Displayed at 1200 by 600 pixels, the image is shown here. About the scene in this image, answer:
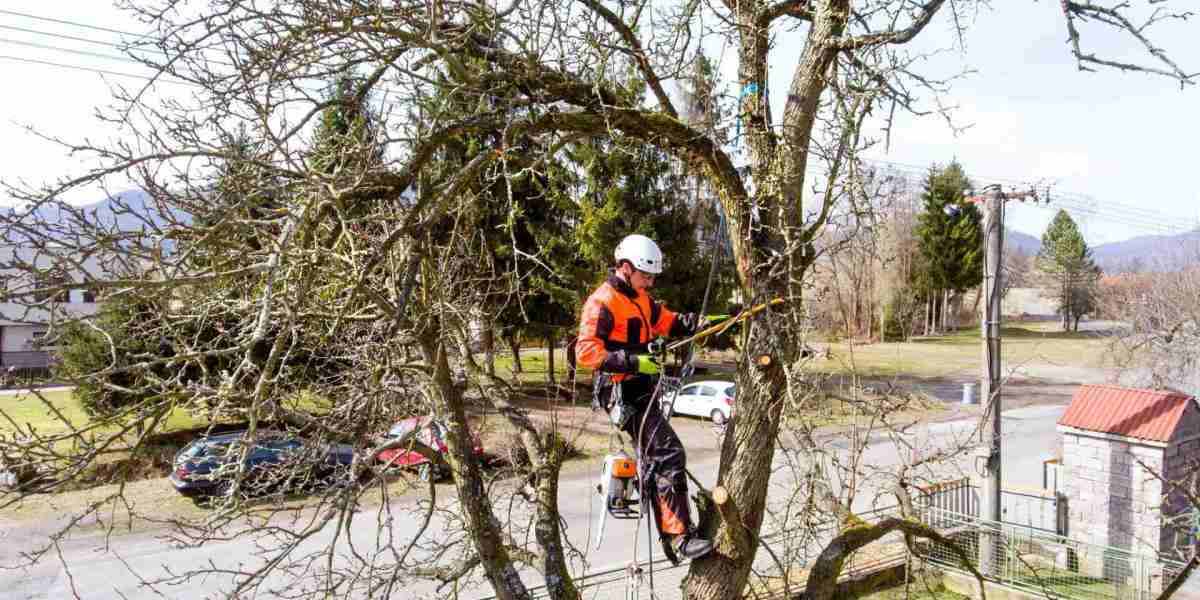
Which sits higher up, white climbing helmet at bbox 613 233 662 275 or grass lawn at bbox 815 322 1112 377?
white climbing helmet at bbox 613 233 662 275

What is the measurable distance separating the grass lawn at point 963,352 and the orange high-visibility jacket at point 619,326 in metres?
24.8

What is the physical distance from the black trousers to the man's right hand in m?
0.16

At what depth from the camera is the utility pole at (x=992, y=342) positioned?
10.9 m

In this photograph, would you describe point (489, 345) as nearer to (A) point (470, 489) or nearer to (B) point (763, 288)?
(A) point (470, 489)

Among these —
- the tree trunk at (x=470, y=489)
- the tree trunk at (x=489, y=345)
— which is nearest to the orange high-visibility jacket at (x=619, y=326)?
the tree trunk at (x=470, y=489)

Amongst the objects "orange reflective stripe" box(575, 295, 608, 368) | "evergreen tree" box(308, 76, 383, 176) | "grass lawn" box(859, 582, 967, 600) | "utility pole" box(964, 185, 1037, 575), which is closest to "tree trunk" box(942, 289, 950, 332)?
"utility pole" box(964, 185, 1037, 575)

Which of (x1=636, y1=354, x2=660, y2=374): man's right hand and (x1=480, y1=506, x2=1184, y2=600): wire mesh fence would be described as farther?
(x1=480, y1=506, x2=1184, y2=600): wire mesh fence

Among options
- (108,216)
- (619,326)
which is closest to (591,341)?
(619,326)

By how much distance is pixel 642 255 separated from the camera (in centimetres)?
475

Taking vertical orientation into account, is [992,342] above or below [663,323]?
below

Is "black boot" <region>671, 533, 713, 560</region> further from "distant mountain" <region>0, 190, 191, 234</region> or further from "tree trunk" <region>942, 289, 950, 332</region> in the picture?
"tree trunk" <region>942, 289, 950, 332</region>

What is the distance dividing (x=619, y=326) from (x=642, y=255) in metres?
0.45

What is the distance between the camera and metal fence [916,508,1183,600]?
990 centimetres

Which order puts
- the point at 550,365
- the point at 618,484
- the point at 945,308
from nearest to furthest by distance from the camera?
the point at 618,484, the point at 550,365, the point at 945,308
